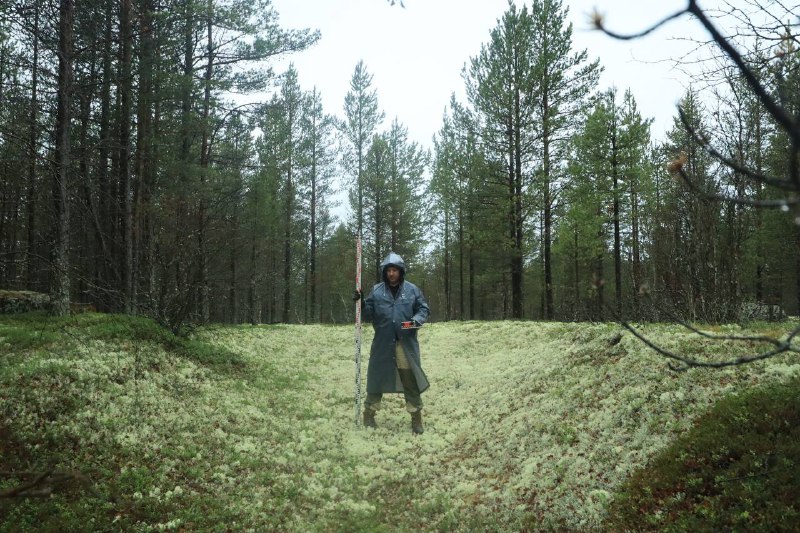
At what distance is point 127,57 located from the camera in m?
12.6

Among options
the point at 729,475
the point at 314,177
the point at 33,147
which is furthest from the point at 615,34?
the point at 314,177

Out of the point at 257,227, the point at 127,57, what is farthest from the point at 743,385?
the point at 257,227

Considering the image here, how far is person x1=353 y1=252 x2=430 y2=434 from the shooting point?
777 cm

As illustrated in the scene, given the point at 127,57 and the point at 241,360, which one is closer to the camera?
the point at 241,360

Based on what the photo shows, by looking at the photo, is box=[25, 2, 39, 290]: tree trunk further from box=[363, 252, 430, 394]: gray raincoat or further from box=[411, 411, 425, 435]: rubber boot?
box=[411, 411, 425, 435]: rubber boot

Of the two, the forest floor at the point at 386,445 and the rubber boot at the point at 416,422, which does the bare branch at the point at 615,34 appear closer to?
the forest floor at the point at 386,445

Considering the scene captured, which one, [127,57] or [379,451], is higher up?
[127,57]

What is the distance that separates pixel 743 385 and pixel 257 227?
23.2 metres

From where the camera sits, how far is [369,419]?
26.0 feet

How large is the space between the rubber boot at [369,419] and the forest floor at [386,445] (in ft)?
0.68

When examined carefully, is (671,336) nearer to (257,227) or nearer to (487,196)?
(487,196)

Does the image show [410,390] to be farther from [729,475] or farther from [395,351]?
[729,475]

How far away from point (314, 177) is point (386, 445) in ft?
89.7

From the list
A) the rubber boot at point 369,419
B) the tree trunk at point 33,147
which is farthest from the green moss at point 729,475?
the tree trunk at point 33,147
